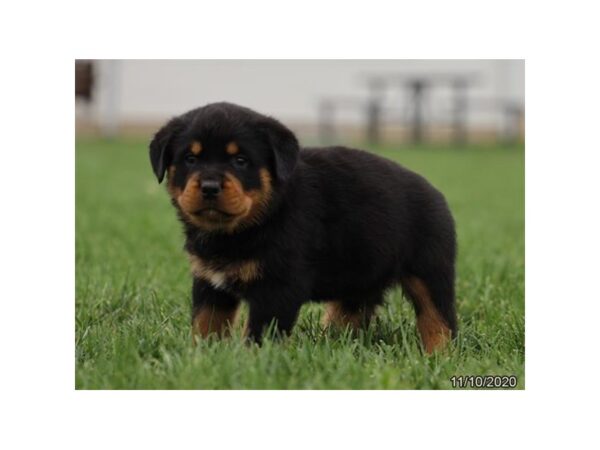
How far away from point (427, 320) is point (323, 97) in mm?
1883

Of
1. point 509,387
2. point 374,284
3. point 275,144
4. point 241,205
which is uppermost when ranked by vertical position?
point 275,144

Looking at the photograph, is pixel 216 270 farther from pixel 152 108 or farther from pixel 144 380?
pixel 152 108

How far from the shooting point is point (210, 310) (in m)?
4.01

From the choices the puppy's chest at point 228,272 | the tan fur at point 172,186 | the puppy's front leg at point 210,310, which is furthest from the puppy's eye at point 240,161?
the puppy's front leg at point 210,310

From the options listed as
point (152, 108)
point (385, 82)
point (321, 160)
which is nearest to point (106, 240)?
point (152, 108)

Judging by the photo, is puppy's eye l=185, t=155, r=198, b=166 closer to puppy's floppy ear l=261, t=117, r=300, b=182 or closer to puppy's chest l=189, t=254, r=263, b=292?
puppy's floppy ear l=261, t=117, r=300, b=182

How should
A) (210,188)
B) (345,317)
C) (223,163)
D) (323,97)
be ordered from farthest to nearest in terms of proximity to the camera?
(323,97) < (345,317) < (223,163) < (210,188)

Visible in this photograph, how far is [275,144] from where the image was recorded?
379 centimetres

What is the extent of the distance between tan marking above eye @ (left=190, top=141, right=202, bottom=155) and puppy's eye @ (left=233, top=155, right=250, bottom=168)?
0.14m

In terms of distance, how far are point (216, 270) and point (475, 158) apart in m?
4.90

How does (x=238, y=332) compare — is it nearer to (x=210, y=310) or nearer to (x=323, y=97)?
(x=210, y=310)

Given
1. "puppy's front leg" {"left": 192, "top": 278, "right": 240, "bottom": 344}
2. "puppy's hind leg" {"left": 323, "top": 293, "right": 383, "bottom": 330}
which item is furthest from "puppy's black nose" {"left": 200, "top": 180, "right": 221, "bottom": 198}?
"puppy's hind leg" {"left": 323, "top": 293, "right": 383, "bottom": 330}

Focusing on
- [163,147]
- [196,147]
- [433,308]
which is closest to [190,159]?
[196,147]

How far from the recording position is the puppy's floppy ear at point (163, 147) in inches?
150
